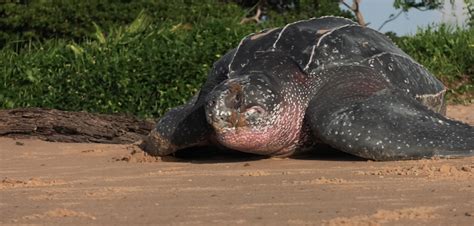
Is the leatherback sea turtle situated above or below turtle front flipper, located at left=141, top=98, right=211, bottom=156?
above

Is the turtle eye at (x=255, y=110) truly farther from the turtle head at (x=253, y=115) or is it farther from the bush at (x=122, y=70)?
the bush at (x=122, y=70)

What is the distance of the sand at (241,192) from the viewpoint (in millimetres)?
2205

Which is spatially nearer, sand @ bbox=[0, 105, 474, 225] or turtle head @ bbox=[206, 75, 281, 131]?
sand @ bbox=[0, 105, 474, 225]

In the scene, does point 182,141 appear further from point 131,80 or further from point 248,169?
point 131,80

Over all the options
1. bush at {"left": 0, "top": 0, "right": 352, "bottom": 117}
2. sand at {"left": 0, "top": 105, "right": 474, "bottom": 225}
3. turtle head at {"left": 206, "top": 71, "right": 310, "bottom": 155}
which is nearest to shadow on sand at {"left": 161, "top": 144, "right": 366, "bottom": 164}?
sand at {"left": 0, "top": 105, "right": 474, "bottom": 225}

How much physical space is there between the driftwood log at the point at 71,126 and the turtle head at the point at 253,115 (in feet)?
5.41

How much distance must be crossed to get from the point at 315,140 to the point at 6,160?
5.78 feet

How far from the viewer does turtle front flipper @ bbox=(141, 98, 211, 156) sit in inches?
159

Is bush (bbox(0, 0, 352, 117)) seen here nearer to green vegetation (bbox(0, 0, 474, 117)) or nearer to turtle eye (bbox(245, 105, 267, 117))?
green vegetation (bbox(0, 0, 474, 117))

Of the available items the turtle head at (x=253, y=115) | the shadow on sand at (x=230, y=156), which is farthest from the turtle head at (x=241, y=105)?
the shadow on sand at (x=230, y=156)

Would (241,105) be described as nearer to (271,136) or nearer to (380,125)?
(271,136)

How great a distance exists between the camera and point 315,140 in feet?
13.0

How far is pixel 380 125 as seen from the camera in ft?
11.9

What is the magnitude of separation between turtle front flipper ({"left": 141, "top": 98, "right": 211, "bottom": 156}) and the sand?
0.09 m
